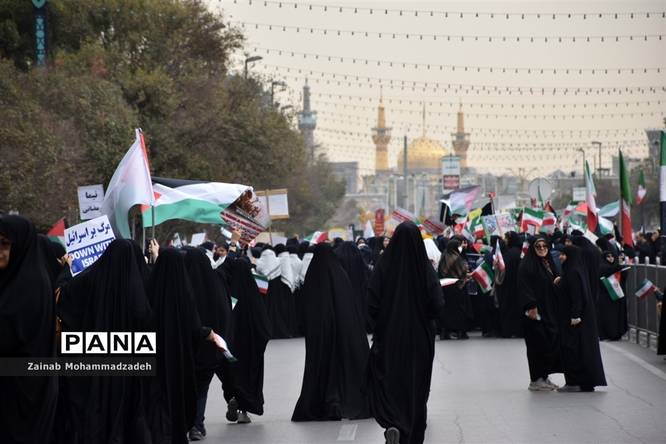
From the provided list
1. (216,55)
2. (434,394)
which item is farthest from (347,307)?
(216,55)

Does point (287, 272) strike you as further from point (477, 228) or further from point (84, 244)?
point (84, 244)

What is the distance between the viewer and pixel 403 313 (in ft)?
33.3

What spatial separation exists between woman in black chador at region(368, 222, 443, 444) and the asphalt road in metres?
1.01

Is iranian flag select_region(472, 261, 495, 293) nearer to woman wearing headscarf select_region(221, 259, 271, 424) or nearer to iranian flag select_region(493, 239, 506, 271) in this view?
iranian flag select_region(493, 239, 506, 271)

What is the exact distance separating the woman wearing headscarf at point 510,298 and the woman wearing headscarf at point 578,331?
24.4ft

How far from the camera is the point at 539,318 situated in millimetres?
14367

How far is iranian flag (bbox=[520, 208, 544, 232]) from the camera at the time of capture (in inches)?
1043

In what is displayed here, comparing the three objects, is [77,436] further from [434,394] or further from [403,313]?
[434,394]

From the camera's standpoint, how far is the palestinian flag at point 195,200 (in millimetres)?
14836

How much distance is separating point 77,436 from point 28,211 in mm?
21403

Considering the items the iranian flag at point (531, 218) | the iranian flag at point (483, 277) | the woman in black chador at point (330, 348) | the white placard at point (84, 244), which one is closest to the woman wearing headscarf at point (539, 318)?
the woman in black chador at point (330, 348)

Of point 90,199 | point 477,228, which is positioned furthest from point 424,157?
point 90,199

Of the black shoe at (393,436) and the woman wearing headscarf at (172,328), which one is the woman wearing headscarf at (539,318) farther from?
the woman wearing headscarf at (172,328)

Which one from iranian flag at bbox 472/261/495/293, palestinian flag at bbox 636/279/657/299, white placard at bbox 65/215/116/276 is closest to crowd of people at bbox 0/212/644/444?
white placard at bbox 65/215/116/276
